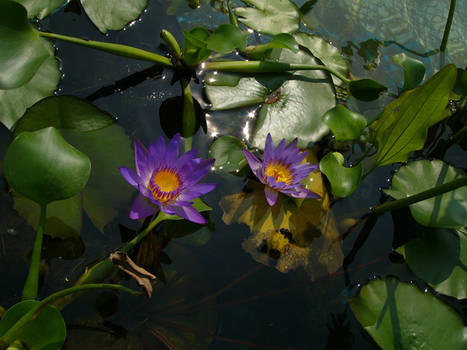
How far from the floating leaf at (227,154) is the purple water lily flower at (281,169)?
81 millimetres

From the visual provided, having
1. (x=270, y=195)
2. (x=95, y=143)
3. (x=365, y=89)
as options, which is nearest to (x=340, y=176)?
(x=270, y=195)

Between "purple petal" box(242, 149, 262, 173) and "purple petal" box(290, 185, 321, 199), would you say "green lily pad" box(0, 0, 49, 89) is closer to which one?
"purple petal" box(242, 149, 262, 173)

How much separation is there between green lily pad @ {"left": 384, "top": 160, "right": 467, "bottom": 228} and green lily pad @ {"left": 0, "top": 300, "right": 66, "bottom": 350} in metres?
1.09

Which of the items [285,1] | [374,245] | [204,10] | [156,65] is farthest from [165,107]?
[374,245]

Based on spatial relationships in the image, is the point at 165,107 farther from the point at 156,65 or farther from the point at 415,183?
the point at 415,183

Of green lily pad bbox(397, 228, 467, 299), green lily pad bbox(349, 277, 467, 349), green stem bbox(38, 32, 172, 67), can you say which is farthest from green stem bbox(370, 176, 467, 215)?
green stem bbox(38, 32, 172, 67)

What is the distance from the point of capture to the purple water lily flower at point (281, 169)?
140 centimetres

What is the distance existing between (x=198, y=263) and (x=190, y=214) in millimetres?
209

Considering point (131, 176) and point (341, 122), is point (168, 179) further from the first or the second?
point (341, 122)

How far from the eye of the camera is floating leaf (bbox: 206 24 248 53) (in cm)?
144

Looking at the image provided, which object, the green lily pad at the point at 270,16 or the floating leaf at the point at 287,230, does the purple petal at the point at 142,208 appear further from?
the green lily pad at the point at 270,16

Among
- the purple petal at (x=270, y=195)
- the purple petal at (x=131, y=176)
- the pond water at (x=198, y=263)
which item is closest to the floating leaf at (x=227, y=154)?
the pond water at (x=198, y=263)

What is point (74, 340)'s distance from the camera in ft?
3.62

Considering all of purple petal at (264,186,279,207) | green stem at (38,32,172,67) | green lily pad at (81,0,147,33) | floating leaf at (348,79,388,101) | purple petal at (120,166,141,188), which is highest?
green lily pad at (81,0,147,33)
